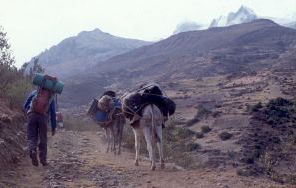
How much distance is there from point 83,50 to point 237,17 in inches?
1903

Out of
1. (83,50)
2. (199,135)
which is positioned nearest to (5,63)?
(199,135)

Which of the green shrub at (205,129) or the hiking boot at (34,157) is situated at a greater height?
the hiking boot at (34,157)

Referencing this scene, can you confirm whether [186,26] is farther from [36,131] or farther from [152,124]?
[36,131]

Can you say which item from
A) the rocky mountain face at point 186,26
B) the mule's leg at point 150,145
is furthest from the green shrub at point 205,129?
the rocky mountain face at point 186,26

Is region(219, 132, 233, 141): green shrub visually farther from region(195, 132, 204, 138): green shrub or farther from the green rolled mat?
the green rolled mat

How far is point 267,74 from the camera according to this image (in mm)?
51500

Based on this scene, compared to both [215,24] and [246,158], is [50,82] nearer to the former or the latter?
[246,158]

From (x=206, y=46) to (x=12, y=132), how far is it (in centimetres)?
9433

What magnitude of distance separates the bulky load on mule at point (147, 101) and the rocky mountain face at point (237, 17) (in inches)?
6010

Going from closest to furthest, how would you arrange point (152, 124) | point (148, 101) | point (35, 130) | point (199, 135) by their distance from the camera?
point (35, 130)
point (152, 124)
point (148, 101)
point (199, 135)

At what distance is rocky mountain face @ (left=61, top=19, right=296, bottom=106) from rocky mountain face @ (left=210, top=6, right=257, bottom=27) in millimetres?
43925

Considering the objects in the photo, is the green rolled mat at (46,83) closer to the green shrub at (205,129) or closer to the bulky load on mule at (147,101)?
the bulky load on mule at (147,101)

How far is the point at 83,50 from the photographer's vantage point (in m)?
164

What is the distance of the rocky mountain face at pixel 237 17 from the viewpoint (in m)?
164
